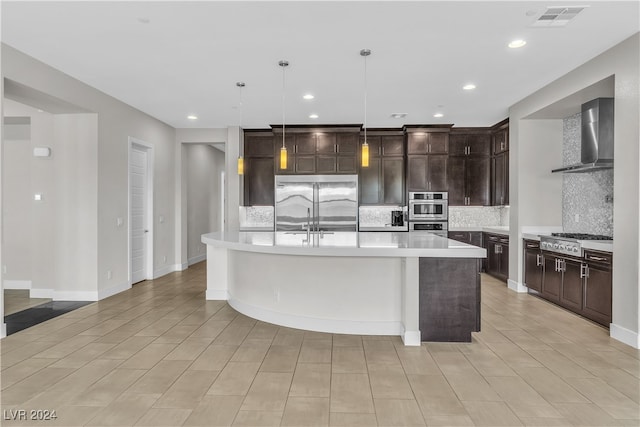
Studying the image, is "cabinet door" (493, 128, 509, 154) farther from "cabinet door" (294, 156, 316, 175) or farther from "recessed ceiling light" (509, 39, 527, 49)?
"cabinet door" (294, 156, 316, 175)

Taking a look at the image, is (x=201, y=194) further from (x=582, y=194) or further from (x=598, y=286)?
(x=598, y=286)

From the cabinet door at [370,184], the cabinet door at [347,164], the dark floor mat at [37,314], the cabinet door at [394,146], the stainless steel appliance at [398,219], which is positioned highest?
the cabinet door at [394,146]

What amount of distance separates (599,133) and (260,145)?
5465 mm

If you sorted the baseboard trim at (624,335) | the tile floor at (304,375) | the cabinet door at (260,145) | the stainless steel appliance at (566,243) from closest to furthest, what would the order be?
1. the tile floor at (304,375)
2. the baseboard trim at (624,335)
3. the stainless steel appliance at (566,243)
4. the cabinet door at (260,145)

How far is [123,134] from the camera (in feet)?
18.9

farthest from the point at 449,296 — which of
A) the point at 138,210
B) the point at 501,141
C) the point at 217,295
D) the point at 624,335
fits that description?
the point at 138,210

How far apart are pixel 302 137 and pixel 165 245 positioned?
132 inches

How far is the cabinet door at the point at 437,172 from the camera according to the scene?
7.27 metres

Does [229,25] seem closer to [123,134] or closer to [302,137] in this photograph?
[123,134]

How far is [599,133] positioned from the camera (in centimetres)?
408

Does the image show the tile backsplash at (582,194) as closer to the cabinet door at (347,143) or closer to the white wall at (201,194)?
the cabinet door at (347,143)

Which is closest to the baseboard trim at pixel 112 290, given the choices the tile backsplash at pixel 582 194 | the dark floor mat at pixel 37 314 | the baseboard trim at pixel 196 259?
the dark floor mat at pixel 37 314

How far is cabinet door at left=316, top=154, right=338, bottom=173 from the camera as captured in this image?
7234mm

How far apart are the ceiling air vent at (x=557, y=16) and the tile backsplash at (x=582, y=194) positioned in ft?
7.85
